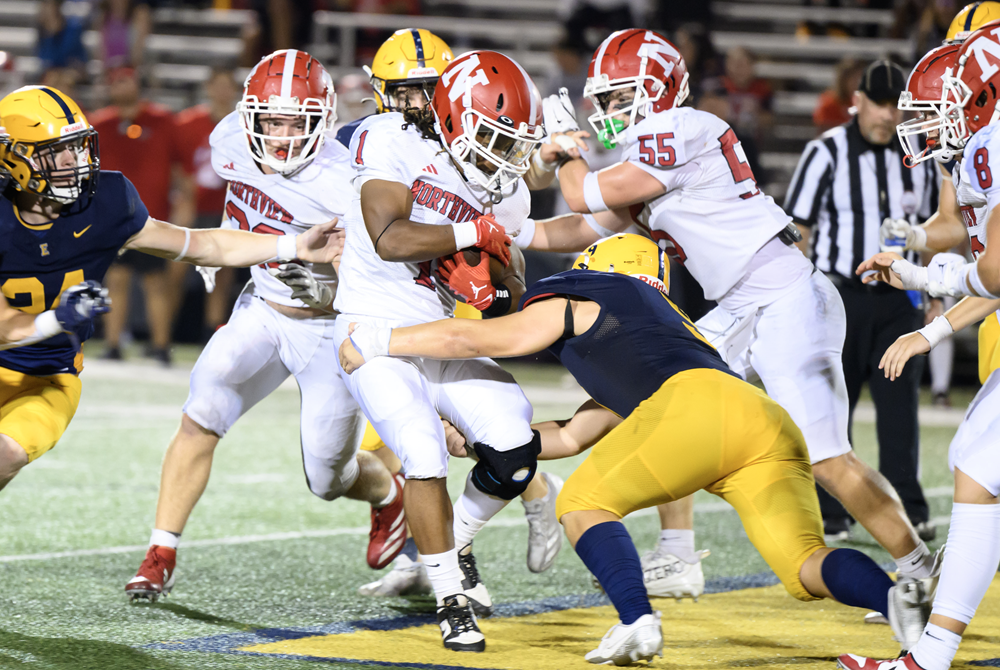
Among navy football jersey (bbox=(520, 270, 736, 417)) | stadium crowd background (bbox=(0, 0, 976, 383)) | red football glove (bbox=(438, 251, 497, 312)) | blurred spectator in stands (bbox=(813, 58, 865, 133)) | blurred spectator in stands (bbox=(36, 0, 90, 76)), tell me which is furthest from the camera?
blurred spectator in stands (bbox=(36, 0, 90, 76))

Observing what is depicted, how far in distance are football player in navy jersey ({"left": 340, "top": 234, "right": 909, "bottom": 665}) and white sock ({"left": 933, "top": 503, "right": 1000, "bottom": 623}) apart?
144 mm

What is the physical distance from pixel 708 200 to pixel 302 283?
4.54 feet

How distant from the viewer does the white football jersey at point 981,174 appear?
314 centimetres

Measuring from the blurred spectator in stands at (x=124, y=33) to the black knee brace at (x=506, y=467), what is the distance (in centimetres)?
1041

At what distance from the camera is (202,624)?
13.0ft

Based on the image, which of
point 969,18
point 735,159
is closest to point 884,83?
point 969,18

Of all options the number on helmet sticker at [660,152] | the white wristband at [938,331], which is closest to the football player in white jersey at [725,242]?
the number on helmet sticker at [660,152]

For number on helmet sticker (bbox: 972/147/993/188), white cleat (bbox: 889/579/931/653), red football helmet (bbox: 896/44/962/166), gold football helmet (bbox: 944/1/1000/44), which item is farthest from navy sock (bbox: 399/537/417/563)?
gold football helmet (bbox: 944/1/1000/44)

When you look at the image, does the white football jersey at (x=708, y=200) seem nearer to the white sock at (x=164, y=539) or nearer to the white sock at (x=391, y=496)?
the white sock at (x=391, y=496)

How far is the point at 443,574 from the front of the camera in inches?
148

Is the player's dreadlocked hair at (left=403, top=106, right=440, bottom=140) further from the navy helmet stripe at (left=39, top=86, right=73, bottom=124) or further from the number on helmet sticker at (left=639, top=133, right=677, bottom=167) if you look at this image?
the navy helmet stripe at (left=39, top=86, right=73, bottom=124)

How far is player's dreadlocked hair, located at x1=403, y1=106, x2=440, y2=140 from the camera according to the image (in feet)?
13.2

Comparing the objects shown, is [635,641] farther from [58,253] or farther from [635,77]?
[58,253]

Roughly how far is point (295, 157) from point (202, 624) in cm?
162
